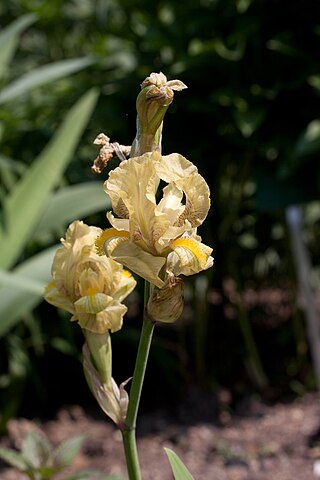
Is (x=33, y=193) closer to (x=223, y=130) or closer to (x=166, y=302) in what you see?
(x=223, y=130)

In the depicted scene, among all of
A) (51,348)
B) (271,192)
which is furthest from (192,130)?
(51,348)

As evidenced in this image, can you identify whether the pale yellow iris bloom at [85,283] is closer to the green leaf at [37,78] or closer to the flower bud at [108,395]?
the flower bud at [108,395]

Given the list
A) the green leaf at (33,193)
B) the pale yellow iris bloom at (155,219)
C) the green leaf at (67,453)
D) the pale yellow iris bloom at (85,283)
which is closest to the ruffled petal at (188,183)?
the pale yellow iris bloom at (155,219)

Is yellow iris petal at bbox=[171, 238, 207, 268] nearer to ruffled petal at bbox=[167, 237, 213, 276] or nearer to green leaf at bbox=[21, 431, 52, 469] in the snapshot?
ruffled petal at bbox=[167, 237, 213, 276]

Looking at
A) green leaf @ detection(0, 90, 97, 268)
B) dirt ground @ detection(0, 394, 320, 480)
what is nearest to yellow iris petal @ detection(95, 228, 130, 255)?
green leaf @ detection(0, 90, 97, 268)

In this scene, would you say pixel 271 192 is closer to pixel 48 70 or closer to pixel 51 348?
pixel 48 70

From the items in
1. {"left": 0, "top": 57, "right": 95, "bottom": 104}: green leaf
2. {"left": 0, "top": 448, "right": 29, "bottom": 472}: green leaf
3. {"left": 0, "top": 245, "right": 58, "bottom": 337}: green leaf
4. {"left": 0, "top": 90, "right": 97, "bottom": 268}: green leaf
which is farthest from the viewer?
{"left": 0, "top": 57, "right": 95, "bottom": 104}: green leaf

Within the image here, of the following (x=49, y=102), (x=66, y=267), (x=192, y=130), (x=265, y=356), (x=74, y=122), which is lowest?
(x=66, y=267)
